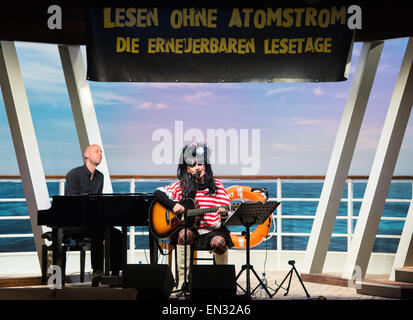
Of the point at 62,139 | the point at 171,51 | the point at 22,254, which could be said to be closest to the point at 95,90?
the point at 62,139

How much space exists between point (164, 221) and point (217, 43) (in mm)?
1492

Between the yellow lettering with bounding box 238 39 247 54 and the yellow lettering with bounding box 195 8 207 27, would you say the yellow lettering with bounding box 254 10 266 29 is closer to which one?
the yellow lettering with bounding box 238 39 247 54

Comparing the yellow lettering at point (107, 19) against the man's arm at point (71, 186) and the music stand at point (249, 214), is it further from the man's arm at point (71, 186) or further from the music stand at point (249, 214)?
the music stand at point (249, 214)

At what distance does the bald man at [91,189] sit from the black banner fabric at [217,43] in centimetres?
76

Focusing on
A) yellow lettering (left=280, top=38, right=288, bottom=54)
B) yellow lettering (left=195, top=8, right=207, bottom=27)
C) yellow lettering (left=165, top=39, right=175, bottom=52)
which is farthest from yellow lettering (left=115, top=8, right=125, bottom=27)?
yellow lettering (left=280, top=38, right=288, bottom=54)

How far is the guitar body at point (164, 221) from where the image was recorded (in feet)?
15.4

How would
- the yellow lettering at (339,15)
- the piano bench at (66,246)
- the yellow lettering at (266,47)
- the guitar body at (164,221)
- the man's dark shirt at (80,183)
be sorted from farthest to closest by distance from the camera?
the man's dark shirt at (80,183)
the piano bench at (66,246)
the yellow lettering at (266,47)
the yellow lettering at (339,15)
the guitar body at (164,221)

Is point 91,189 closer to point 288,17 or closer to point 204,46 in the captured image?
point 204,46

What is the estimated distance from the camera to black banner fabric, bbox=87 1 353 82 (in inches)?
191

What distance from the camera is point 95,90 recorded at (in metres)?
25.5

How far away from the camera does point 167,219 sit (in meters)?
4.73

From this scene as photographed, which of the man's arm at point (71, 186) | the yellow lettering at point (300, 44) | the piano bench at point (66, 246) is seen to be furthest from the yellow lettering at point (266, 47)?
the piano bench at point (66, 246)

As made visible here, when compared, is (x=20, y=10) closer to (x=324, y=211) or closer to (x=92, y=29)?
(x=92, y=29)
